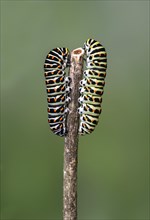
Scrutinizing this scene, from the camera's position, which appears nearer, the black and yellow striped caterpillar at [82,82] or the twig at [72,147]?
the twig at [72,147]

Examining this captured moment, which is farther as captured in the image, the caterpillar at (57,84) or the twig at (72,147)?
the caterpillar at (57,84)

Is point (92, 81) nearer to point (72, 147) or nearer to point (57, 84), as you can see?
point (57, 84)

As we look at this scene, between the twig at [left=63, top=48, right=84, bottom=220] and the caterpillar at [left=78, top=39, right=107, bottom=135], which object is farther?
the caterpillar at [left=78, top=39, right=107, bottom=135]

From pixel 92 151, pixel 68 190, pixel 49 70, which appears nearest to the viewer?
pixel 68 190

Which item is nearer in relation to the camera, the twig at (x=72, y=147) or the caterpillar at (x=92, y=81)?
the twig at (x=72, y=147)
